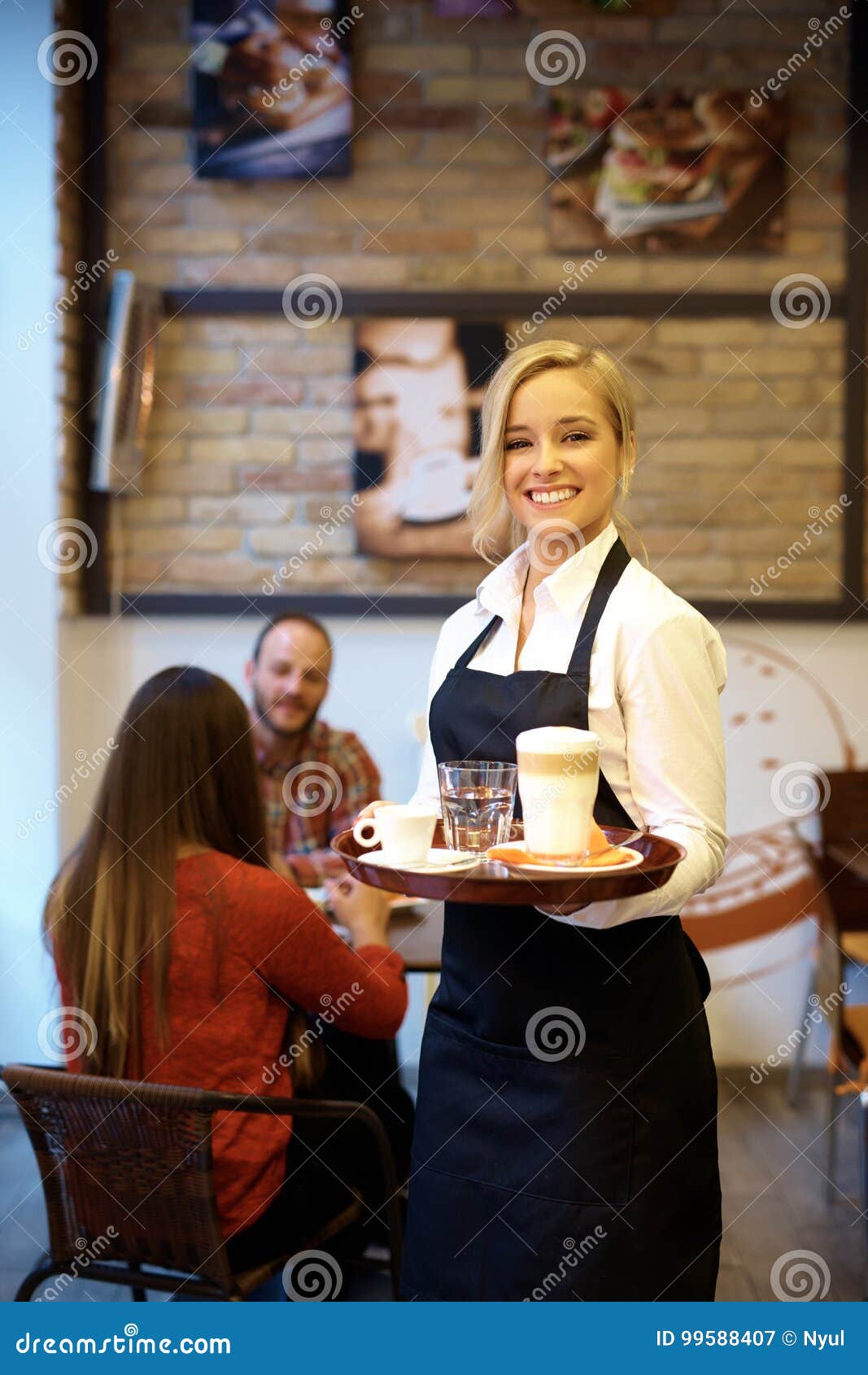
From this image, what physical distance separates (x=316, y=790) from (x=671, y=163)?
1.99 meters

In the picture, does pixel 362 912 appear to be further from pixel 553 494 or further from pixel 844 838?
pixel 844 838

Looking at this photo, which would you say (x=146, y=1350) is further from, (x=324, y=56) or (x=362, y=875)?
(x=324, y=56)

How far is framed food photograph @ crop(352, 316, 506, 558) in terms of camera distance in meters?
3.46

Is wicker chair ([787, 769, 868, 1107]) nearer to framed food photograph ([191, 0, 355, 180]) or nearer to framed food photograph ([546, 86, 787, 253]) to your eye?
framed food photograph ([546, 86, 787, 253])

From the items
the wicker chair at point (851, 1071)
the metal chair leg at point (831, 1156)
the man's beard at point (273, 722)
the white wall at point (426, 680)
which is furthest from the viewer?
the white wall at point (426, 680)

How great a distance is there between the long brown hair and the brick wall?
1693 mm

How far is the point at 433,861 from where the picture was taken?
1.32 m

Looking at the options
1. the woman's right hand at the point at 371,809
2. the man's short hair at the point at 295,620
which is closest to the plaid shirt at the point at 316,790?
the man's short hair at the point at 295,620

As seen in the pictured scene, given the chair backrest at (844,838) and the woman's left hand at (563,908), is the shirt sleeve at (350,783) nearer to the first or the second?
the chair backrest at (844,838)

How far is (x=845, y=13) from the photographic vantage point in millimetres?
3408

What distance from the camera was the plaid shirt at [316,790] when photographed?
9.74 ft

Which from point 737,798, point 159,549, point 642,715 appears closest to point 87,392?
point 159,549

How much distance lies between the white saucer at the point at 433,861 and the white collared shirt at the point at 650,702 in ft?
0.46

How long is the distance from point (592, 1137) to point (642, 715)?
477mm
